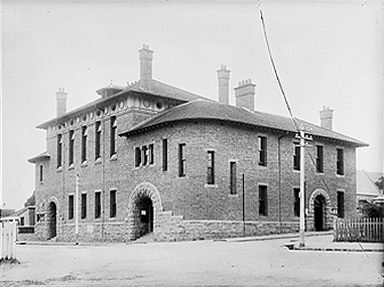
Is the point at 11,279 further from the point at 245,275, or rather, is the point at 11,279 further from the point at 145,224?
the point at 145,224

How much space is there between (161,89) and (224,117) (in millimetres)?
5113

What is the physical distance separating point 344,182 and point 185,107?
11.1m

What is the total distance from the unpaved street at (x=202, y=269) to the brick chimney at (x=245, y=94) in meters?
17.6

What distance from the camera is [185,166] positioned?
110 feet

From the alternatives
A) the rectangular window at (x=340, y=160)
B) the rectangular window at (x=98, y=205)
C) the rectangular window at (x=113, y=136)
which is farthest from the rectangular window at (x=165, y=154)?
the rectangular window at (x=340, y=160)

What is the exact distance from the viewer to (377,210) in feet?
90.3

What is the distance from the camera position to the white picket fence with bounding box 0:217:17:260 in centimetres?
1820

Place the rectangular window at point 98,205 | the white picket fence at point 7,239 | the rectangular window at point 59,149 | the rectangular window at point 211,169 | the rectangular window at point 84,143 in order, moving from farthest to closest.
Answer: the rectangular window at point 59,149 < the rectangular window at point 98,205 < the rectangular window at point 84,143 < the rectangular window at point 211,169 < the white picket fence at point 7,239

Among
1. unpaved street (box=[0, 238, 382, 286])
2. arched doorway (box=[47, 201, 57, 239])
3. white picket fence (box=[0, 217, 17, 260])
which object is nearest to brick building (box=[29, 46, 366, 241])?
arched doorway (box=[47, 201, 57, 239])

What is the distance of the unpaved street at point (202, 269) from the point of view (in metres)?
14.0

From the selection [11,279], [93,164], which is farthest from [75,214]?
[11,279]

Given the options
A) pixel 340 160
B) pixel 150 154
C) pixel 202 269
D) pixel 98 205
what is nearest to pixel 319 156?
pixel 340 160

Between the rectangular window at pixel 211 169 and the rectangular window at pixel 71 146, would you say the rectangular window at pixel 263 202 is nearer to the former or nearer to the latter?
→ the rectangular window at pixel 211 169

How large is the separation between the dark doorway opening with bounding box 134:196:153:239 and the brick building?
6 centimetres
